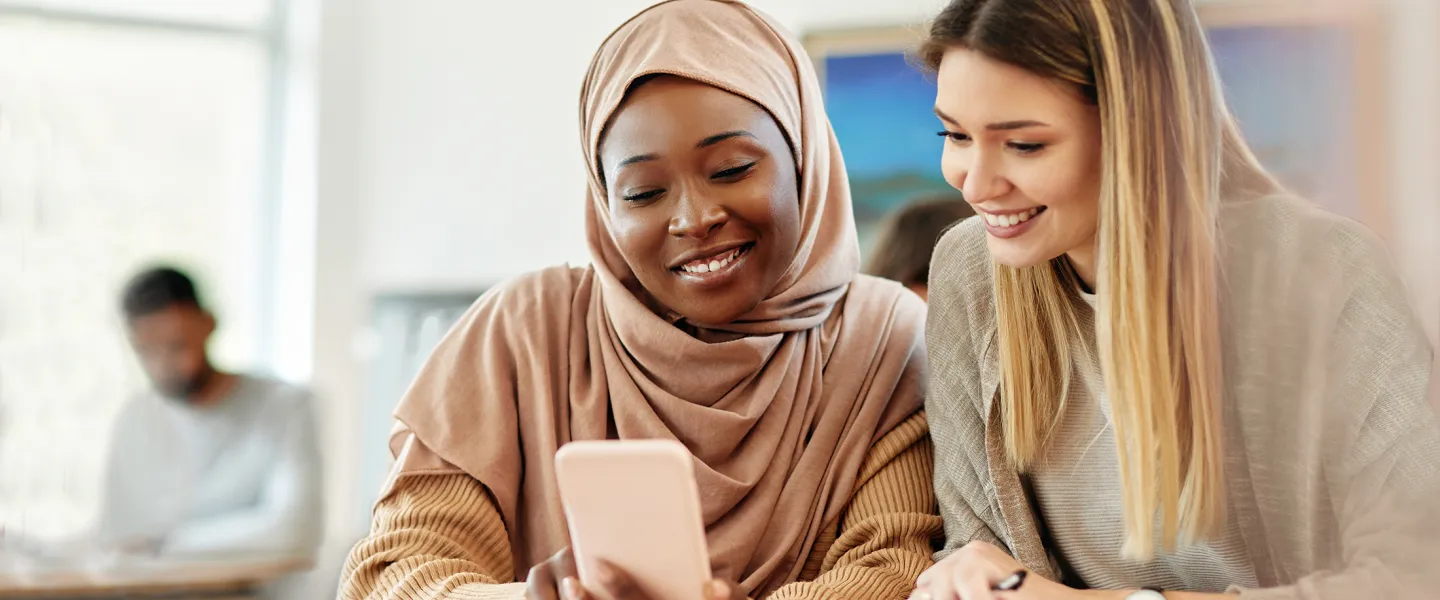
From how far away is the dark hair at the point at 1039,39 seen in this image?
115cm

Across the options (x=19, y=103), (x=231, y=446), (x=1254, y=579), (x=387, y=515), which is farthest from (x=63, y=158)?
(x=1254, y=579)

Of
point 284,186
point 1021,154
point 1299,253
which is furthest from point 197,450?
point 1299,253

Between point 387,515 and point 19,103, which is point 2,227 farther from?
point 387,515

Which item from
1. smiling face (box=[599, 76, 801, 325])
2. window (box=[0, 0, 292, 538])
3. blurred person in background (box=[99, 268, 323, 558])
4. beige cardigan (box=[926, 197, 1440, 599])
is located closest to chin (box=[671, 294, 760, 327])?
smiling face (box=[599, 76, 801, 325])

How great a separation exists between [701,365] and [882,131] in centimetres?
214

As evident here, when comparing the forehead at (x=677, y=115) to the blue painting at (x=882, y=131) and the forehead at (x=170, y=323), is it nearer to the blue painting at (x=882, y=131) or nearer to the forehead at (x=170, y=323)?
the blue painting at (x=882, y=131)

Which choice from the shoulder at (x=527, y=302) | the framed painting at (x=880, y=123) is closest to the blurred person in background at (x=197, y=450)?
the framed painting at (x=880, y=123)

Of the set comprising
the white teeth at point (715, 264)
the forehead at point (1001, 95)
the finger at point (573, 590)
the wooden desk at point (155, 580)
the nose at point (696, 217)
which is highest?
the forehead at point (1001, 95)

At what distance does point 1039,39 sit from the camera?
116 centimetres

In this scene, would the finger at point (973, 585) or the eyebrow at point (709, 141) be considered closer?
the finger at point (973, 585)

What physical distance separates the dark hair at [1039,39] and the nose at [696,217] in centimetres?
33

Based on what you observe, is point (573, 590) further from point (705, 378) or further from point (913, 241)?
point (913, 241)

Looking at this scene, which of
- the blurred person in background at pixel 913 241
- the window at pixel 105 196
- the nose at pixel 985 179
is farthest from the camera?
the window at pixel 105 196

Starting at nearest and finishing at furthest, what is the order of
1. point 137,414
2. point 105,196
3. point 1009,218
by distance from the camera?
point 1009,218, point 137,414, point 105,196
